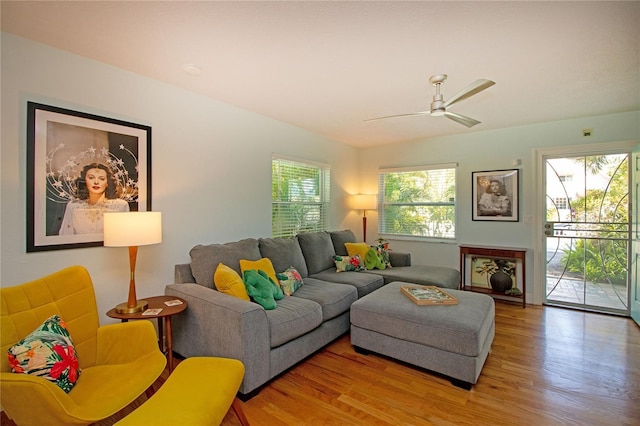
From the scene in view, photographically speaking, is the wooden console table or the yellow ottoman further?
the wooden console table

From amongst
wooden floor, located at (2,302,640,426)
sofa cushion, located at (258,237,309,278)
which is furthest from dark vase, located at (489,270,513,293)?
sofa cushion, located at (258,237,309,278)

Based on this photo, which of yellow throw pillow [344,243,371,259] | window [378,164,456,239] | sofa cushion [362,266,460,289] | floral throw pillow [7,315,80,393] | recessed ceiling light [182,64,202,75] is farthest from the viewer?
window [378,164,456,239]

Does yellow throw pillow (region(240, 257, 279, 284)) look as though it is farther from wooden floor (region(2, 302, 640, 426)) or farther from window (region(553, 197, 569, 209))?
window (region(553, 197, 569, 209))

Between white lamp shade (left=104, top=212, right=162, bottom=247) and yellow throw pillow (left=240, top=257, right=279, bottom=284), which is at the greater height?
white lamp shade (left=104, top=212, right=162, bottom=247)

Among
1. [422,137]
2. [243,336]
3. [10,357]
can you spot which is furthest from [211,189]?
[422,137]

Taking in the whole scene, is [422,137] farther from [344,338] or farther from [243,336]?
[243,336]

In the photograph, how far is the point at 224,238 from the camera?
3342mm

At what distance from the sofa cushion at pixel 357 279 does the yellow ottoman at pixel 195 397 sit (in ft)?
5.96

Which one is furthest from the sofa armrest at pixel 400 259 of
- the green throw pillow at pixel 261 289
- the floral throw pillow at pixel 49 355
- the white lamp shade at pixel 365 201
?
the floral throw pillow at pixel 49 355

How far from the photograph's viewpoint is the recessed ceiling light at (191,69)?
2.43m

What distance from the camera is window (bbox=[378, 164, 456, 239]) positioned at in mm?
4848

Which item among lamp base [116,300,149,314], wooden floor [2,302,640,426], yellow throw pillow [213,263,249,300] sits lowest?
wooden floor [2,302,640,426]

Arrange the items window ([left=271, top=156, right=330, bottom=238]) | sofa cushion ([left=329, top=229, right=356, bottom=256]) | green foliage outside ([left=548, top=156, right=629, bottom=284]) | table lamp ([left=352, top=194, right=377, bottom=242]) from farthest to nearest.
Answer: table lamp ([left=352, top=194, right=377, bottom=242]) < sofa cushion ([left=329, top=229, right=356, bottom=256]) < window ([left=271, top=156, right=330, bottom=238]) < green foliage outside ([left=548, top=156, right=629, bottom=284])

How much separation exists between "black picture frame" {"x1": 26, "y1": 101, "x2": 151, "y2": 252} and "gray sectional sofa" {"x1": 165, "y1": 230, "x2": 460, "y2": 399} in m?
0.74
